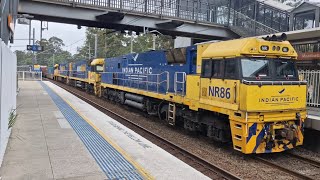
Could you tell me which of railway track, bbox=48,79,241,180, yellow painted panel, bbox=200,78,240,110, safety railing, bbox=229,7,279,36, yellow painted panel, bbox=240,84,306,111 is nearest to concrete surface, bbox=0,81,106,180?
railway track, bbox=48,79,241,180

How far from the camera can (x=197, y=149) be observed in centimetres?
1017

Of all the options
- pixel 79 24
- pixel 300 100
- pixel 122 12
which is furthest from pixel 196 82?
pixel 79 24

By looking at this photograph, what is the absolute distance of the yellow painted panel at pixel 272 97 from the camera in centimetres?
836

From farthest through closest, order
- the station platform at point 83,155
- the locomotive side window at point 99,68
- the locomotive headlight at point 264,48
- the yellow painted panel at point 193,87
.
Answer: the locomotive side window at point 99,68 → the yellow painted panel at point 193,87 → the locomotive headlight at point 264,48 → the station platform at point 83,155

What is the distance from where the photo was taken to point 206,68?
10.2 meters

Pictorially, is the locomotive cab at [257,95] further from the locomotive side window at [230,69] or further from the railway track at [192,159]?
the railway track at [192,159]

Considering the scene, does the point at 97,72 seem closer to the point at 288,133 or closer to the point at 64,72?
the point at 288,133

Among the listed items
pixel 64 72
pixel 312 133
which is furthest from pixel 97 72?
pixel 64 72

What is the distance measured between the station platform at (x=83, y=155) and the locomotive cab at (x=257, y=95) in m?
2.14

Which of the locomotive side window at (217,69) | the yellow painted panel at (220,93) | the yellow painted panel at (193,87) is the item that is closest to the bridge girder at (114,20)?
the yellow painted panel at (193,87)

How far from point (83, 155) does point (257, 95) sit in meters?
4.56

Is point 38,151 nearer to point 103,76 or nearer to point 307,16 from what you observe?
point 103,76

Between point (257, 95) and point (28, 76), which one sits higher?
point (28, 76)

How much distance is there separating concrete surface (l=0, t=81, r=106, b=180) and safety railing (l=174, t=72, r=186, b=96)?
4.11m
